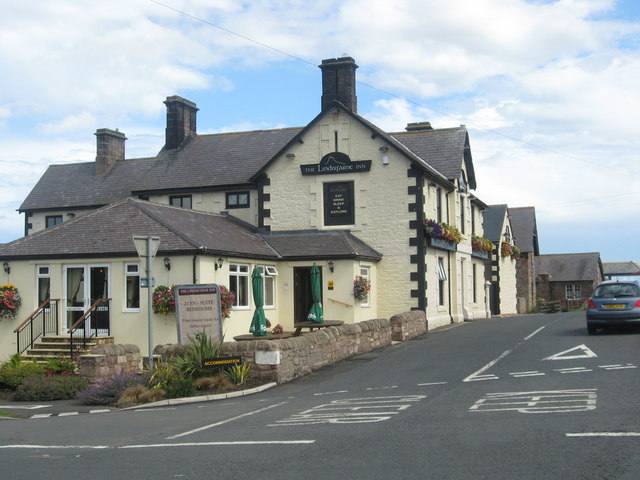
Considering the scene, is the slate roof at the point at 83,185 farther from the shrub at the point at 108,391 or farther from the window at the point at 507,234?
the window at the point at 507,234

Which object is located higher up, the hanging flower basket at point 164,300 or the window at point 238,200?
the window at point 238,200

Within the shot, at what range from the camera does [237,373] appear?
1566 cm

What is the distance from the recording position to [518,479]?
21.8 ft

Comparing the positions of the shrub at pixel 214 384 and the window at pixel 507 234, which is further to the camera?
the window at pixel 507 234

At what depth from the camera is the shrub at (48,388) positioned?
16.2 m

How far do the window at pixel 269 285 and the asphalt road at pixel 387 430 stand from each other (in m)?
8.88

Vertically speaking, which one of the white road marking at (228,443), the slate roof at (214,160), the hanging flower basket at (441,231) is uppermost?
the slate roof at (214,160)

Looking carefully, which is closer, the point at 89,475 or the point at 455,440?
the point at 89,475

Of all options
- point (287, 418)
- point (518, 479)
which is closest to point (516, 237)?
point (287, 418)

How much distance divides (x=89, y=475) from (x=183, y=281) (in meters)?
14.0

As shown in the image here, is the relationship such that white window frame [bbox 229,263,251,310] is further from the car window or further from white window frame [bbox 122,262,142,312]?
the car window

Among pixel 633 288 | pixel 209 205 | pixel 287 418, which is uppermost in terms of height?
pixel 209 205

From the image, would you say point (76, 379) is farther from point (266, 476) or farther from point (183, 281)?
point (266, 476)

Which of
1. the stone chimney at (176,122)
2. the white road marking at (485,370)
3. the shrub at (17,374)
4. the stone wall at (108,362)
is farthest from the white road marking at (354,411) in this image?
the stone chimney at (176,122)
